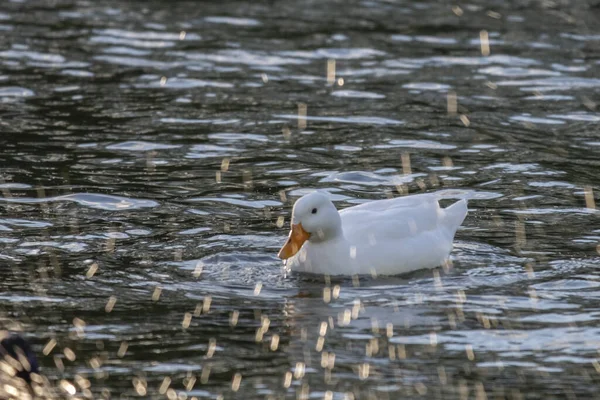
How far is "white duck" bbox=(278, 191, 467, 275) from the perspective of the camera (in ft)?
32.8

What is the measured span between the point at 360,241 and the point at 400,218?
1.46 ft

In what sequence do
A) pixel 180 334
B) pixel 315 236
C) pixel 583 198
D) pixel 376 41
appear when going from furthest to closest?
pixel 376 41 < pixel 583 198 < pixel 315 236 < pixel 180 334

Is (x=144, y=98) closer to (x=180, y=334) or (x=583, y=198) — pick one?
(x=583, y=198)

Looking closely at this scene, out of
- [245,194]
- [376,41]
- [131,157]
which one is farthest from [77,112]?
[376,41]

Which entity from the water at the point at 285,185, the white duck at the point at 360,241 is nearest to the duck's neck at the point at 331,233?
the white duck at the point at 360,241

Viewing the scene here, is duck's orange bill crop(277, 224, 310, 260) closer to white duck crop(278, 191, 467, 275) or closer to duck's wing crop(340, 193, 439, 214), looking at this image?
white duck crop(278, 191, 467, 275)

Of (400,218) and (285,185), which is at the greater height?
(400,218)

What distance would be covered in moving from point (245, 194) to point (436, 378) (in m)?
5.08

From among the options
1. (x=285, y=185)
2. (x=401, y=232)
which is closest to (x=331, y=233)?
(x=401, y=232)

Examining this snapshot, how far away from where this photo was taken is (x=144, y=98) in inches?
623

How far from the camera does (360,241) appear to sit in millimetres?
10164

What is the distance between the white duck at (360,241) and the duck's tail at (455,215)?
85 mm

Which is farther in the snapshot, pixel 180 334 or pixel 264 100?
pixel 264 100

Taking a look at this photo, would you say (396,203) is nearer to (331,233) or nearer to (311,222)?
(331,233)
